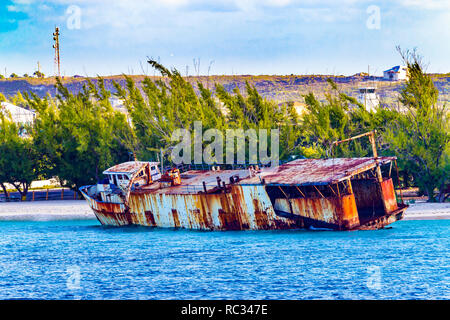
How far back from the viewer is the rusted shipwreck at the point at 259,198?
46.6 metres

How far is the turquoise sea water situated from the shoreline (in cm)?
174

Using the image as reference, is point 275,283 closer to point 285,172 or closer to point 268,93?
point 285,172

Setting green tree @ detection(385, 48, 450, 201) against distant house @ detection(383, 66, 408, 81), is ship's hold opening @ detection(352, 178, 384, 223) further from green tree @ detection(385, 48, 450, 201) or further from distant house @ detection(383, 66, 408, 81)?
distant house @ detection(383, 66, 408, 81)

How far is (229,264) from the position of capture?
128ft

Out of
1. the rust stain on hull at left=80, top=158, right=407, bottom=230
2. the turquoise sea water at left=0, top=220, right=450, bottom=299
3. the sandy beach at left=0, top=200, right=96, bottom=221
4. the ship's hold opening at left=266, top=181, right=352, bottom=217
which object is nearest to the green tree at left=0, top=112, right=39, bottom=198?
the sandy beach at left=0, top=200, right=96, bottom=221

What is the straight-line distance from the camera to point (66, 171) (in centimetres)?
6894

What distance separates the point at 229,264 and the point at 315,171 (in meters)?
13.1

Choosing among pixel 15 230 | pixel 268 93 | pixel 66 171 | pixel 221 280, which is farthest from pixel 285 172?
pixel 268 93

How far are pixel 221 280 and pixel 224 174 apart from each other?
21.5 metres

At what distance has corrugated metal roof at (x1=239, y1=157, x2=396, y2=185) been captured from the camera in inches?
1806

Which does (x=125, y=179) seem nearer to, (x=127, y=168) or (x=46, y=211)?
(x=127, y=168)

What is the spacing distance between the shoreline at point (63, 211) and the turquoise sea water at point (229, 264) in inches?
68.5

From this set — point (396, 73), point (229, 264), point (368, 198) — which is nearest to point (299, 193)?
point (368, 198)

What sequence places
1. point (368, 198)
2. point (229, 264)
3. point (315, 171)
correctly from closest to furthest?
point (229, 264) → point (315, 171) → point (368, 198)
